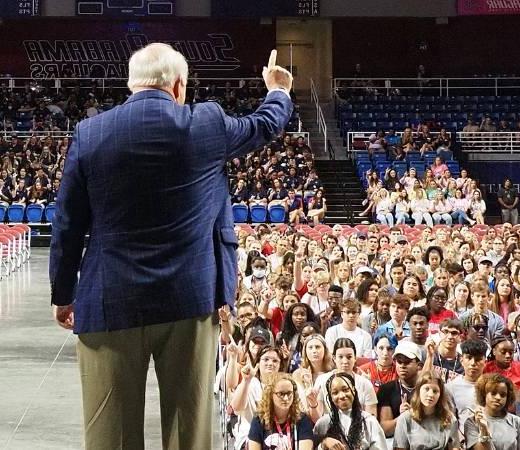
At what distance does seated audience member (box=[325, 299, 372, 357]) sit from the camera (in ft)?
27.3

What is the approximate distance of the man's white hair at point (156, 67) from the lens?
3.20m

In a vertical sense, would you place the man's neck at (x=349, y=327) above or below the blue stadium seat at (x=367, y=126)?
below

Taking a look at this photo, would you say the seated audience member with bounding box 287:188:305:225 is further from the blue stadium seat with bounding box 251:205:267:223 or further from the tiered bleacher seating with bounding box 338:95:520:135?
the tiered bleacher seating with bounding box 338:95:520:135

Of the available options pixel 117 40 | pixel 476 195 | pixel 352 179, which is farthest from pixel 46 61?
pixel 476 195

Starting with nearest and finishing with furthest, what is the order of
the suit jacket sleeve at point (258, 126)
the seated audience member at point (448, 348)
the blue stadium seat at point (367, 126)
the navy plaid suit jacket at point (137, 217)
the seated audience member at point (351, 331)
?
the navy plaid suit jacket at point (137, 217)
the suit jacket sleeve at point (258, 126)
the seated audience member at point (448, 348)
the seated audience member at point (351, 331)
the blue stadium seat at point (367, 126)

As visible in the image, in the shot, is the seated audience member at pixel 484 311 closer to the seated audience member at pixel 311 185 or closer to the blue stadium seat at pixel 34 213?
the seated audience member at pixel 311 185

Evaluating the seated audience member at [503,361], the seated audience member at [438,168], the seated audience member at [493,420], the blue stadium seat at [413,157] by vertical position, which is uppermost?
the blue stadium seat at [413,157]

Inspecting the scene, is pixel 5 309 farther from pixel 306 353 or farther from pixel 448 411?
pixel 448 411

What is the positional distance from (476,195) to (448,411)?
681 inches

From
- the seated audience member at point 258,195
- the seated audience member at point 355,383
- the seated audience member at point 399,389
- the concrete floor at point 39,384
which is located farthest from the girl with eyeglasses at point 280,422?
the seated audience member at point 258,195

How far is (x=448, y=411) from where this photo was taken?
6.25 metres

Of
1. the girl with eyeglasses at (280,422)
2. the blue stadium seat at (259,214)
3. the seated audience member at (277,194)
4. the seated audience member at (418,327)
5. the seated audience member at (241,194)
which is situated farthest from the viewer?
the seated audience member at (241,194)

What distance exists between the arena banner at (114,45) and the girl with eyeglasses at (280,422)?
28.2 metres

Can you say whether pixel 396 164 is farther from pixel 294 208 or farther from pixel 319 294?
pixel 319 294
